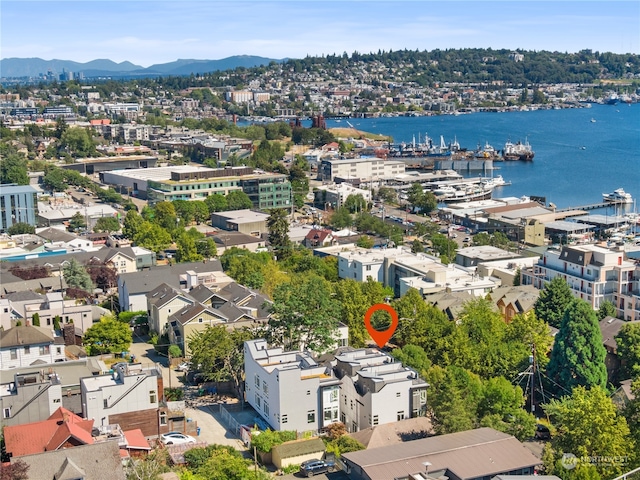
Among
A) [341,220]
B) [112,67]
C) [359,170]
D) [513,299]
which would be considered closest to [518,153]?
[359,170]

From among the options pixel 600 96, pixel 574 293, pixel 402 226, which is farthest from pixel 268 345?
pixel 600 96

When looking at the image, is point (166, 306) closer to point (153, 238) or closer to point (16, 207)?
point (153, 238)

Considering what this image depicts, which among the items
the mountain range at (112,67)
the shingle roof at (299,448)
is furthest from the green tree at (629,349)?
the mountain range at (112,67)

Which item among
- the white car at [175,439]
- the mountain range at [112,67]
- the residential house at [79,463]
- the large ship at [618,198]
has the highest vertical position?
the mountain range at [112,67]

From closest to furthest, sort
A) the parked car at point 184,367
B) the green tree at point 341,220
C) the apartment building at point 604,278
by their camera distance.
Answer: the parked car at point 184,367 → the apartment building at point 604,278 → the green tree at point 341,220

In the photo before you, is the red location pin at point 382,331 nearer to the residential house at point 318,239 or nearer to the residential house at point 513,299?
the residential house at point 513,299

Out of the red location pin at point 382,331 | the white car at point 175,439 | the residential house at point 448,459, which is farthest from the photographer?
the red location pin at point 382,331

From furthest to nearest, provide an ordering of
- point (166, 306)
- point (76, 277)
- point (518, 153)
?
point (518, 153) < point (76, 277) < point (166, 306)
